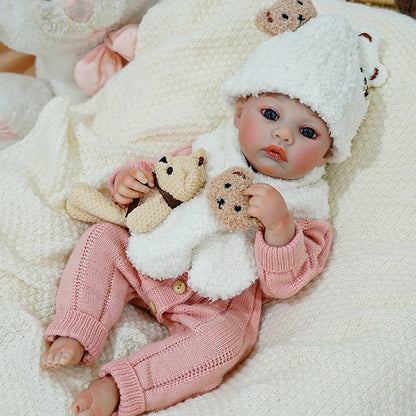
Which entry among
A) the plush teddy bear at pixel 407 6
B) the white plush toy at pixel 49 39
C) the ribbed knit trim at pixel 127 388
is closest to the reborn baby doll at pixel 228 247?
the ribbed knit trim at pixel 127 388

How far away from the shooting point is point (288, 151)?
1.03 metres

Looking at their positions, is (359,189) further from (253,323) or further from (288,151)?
(253,323)

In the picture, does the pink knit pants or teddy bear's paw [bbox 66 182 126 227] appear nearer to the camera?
the pink knit pants

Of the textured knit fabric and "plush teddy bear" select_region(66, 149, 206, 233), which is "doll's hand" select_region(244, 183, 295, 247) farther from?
"plush teddy bear" select_region(66, 149, 206, 233)

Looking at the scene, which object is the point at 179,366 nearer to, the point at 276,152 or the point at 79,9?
the point at 276,152

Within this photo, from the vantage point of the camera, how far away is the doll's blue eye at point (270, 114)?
3.41 ft

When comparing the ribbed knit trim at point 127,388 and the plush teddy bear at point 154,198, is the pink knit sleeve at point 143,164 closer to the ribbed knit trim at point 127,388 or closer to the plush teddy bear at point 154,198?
the plush teddy bear at point 154,198

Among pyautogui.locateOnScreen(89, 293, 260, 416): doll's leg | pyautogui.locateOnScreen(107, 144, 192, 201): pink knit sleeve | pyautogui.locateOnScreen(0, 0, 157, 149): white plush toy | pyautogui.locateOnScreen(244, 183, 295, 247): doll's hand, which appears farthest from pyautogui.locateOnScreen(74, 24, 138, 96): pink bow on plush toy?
pyautogui.locateOnScreen(89, 293, 260, 416): doll's leg

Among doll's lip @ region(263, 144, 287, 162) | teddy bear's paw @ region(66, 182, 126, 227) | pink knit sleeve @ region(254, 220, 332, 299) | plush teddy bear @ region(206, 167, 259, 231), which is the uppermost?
doll's lip @ region(263, 144, 287, 162)

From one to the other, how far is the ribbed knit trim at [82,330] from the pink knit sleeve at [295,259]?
0.33 m

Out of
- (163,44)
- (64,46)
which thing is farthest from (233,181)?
(64,46)

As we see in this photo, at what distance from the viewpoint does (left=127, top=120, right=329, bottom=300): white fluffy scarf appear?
1.06 meters

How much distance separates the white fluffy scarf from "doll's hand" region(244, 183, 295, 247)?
0.10m

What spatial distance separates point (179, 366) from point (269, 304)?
0.95ft
